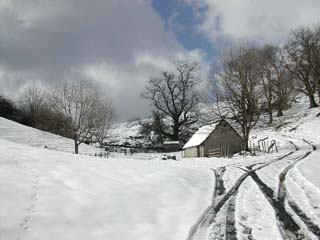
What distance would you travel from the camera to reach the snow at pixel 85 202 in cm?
688

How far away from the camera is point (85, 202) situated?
8555 millimetres

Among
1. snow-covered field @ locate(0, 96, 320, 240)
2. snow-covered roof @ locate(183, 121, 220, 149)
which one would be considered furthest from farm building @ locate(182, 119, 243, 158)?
snow-covered field @ locate(0, 96, 320, 240)

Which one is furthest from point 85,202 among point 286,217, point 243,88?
point 243,88

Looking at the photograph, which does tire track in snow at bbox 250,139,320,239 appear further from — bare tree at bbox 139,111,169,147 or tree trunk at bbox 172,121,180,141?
bare tree at bbox 139,111,169,147

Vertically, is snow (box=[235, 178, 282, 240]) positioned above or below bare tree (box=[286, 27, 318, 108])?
below

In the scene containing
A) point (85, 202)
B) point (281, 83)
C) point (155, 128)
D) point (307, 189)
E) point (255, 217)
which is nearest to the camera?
point (85, 202)

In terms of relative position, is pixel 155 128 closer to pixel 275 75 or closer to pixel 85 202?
pixel 275 75

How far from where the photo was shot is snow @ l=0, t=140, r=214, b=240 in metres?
6.88

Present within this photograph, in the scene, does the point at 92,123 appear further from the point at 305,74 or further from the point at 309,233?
the point at 309,233

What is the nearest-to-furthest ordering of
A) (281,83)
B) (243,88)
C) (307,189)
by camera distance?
(307,189)
(243,88)
(281,83)

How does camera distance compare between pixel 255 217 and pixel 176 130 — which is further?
pixel 176 130

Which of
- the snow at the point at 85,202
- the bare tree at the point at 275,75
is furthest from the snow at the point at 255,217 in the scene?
the bare tree at the point at 275,75

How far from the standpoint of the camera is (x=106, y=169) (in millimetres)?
13195

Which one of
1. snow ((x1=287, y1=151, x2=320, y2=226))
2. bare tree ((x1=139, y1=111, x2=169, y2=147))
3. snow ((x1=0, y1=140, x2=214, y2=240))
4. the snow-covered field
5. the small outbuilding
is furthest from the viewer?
bare tree ((x1=139, y1=111, x2=169, y2=147))
